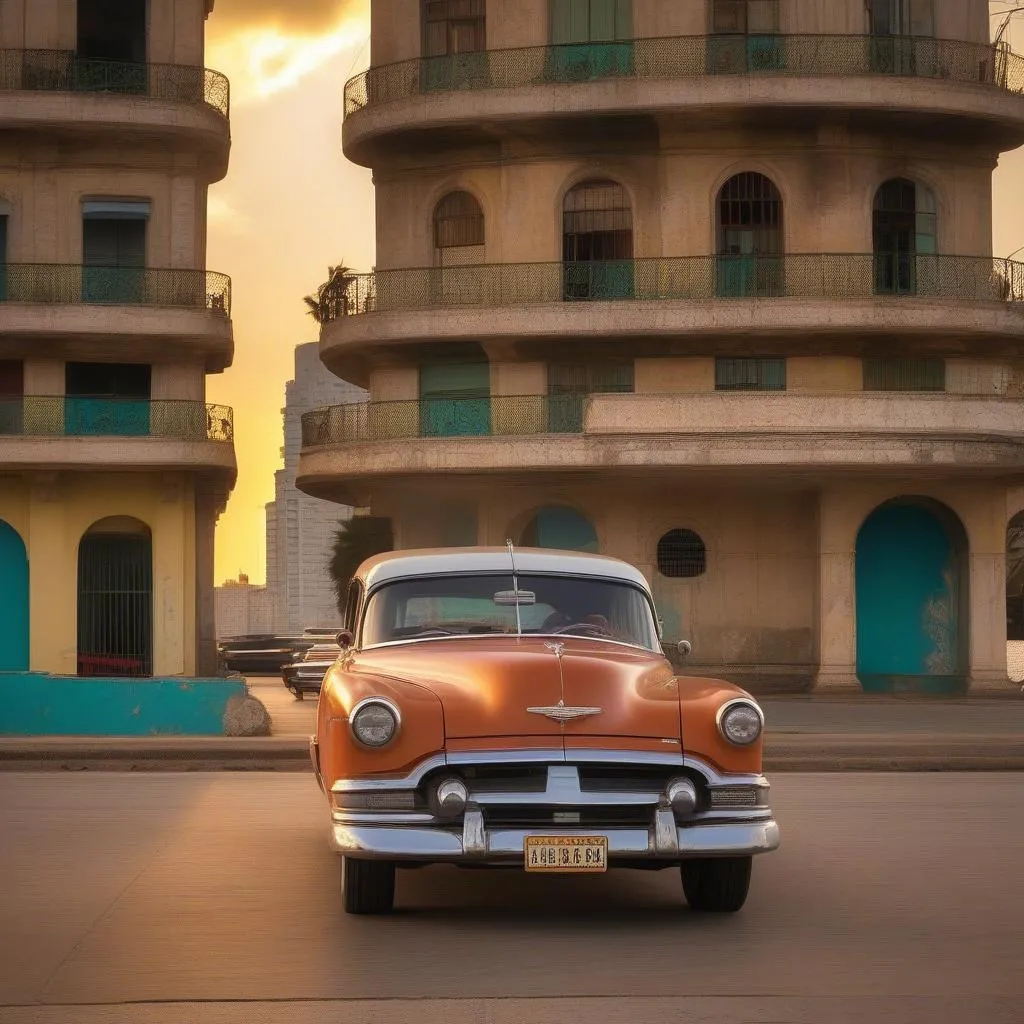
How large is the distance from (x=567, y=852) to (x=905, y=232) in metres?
33.9

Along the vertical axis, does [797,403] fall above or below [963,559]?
above

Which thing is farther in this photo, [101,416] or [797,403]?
[101,416]

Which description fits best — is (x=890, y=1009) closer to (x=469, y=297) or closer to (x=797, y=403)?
(x=797, y=403)

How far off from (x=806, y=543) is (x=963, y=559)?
10.6 feet

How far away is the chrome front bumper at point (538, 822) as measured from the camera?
9.34 meters

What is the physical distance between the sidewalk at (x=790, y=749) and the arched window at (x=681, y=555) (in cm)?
1016

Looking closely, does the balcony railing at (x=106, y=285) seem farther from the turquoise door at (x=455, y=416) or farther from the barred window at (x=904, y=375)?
the barred window at (x=904, y=375)

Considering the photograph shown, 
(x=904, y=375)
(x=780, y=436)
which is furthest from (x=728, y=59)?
(x=780, y=436)

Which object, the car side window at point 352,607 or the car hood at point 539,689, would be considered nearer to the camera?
the car hood at point 539,689

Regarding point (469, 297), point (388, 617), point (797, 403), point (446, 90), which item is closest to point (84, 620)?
point (469, 297)

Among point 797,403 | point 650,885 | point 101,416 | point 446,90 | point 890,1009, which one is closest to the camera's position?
point 890,1009

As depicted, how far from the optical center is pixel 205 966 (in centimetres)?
850

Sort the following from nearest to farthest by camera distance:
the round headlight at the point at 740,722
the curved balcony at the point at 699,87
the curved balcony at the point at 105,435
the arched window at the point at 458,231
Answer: the round headlight at the point at 740,722 → the curved balcony at the point at 699,87 → the arched window at the point at 458,231 → the curved balcony at the point at 105,435

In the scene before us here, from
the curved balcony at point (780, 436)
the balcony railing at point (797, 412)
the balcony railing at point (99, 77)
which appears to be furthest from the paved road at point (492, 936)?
Result: the balcony railing at point (99, 77)
